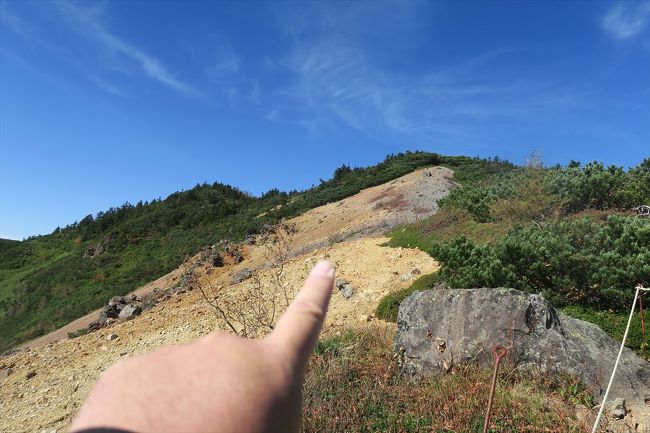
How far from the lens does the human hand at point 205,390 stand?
69cm

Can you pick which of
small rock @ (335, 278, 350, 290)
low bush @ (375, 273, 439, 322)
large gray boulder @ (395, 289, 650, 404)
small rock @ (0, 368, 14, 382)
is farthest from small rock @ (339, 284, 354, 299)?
small rock @ (0, 368, 14, 382)

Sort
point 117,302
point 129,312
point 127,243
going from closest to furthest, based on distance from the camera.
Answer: point 129,312, point 117,302, point 127,243

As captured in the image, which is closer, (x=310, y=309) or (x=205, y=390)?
(x=205, y=390)

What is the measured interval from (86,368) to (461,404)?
8839 mm

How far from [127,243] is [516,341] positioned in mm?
27279

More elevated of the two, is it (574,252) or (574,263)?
(574,252)

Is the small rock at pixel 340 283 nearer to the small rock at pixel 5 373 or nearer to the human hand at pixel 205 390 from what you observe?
the small rock at pixel 5 373

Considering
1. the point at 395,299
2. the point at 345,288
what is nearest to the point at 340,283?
the point at 345,288

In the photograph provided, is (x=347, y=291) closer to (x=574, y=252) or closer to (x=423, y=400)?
(x=574, y=252)

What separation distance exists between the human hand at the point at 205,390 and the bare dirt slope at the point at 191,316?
791 centimetres

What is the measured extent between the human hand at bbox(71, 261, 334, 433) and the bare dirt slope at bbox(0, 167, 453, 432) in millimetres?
7909

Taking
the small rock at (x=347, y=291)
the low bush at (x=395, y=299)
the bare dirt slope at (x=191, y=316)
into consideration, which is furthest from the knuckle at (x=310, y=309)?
the small rock at (x=347, y=291)

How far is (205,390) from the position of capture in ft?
2.35

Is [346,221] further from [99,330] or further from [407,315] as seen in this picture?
[407,315]
